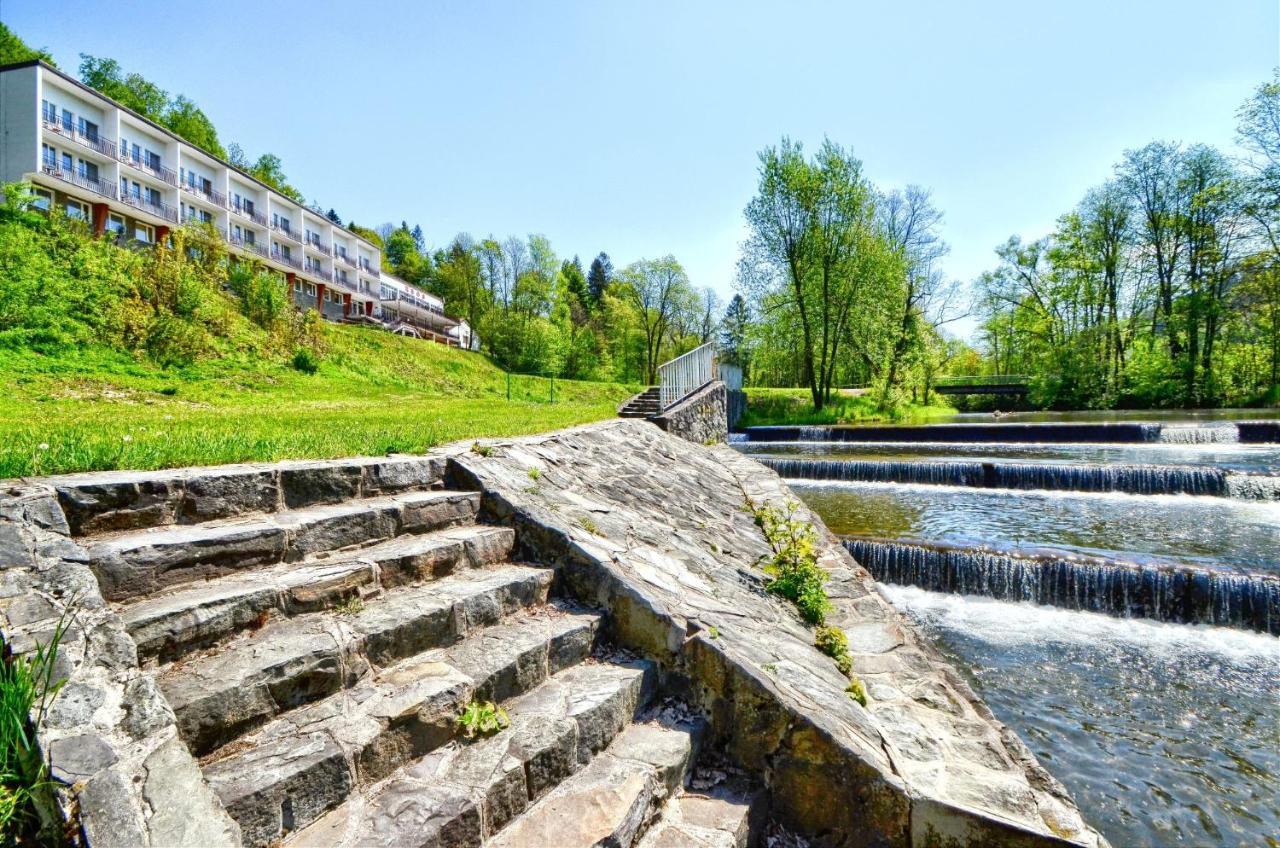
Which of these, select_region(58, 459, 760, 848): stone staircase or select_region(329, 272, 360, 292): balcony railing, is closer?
select_region(58, 459, 760, 848): stone staircase

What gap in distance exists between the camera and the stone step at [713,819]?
2.18 metres

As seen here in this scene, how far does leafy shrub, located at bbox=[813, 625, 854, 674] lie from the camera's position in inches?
135

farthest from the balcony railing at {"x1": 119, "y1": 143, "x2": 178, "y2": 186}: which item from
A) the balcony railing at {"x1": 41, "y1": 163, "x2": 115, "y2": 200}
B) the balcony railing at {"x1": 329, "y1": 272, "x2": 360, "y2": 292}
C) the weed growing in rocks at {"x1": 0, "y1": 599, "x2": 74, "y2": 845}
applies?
the weed growing in rocks at {"x1": 0, "y1": 599, "x2": 74, "y2": 845}

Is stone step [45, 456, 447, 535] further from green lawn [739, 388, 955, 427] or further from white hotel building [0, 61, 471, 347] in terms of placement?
white hotel building [0, 61, 471, 347]

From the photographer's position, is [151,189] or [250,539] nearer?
[250,539]

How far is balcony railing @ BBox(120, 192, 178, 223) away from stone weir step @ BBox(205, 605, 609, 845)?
34.7m

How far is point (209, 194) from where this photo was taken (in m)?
32.0

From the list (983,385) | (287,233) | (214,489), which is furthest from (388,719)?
(287,233)

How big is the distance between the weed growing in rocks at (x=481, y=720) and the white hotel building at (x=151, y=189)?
23414 millimetres

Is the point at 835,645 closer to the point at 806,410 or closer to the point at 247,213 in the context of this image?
the point at 806,410

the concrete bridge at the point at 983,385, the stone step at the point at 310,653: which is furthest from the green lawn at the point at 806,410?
the stone step at the point at 310,653

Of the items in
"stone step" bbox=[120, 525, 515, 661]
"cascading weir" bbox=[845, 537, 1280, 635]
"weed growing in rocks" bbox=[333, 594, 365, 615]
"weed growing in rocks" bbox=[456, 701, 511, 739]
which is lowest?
"cascading weir" bbox=[845, 537, 1280, 635]

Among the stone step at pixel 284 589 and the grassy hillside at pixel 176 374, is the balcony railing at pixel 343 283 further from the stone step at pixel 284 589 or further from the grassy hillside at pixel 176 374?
the stone step at pixel 284 589

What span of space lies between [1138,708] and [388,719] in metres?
5.03
